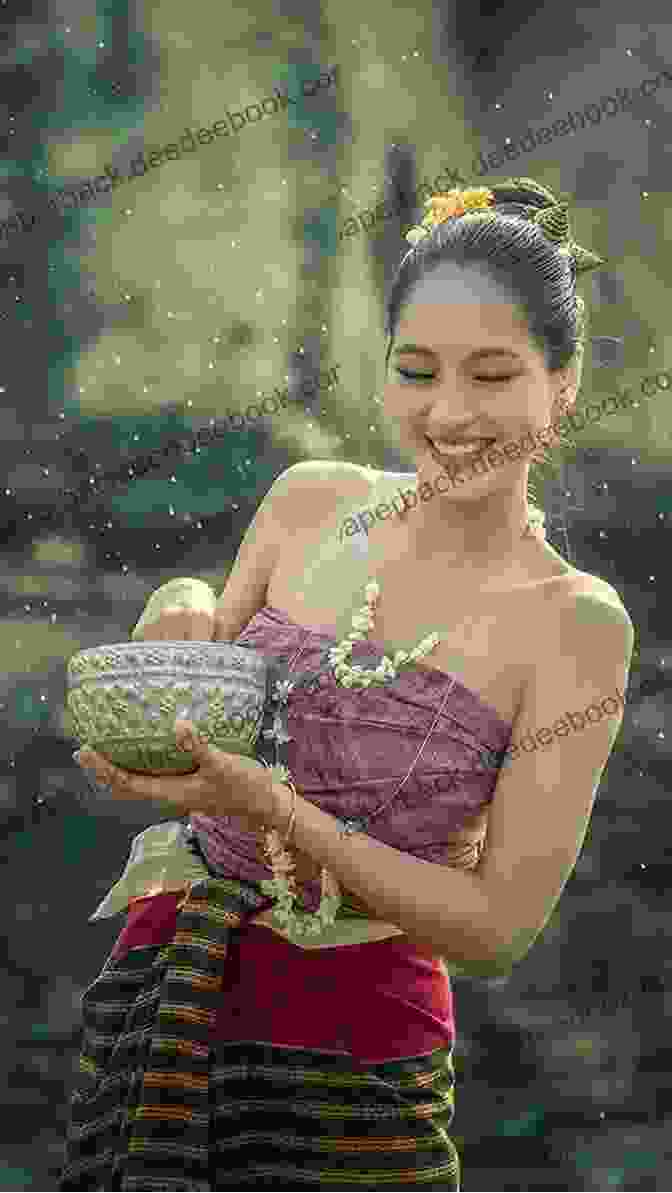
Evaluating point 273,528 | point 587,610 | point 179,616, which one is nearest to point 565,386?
point 587,610

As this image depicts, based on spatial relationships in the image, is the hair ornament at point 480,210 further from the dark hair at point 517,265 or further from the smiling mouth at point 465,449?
the smiling mouth at point 465,449

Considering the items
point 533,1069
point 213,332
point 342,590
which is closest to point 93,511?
point 213,332

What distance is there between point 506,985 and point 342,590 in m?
2.10

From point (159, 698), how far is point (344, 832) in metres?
0.26

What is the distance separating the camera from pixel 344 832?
1.90 metres

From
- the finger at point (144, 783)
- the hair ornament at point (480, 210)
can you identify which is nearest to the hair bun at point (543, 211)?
the hair ornament at point (480, 210)

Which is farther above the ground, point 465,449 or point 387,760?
point 465,449

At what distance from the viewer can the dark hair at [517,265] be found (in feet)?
6.57

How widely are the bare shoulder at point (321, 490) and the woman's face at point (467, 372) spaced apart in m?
0.23

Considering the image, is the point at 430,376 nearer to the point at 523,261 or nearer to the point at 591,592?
the point at 523,261

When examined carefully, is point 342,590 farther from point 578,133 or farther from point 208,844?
point 578,133

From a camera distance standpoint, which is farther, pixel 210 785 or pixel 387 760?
pixel 387 760

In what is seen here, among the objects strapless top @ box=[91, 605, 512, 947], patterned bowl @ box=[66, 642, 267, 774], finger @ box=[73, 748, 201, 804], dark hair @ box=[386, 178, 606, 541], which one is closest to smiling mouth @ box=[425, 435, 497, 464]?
dark hair @ box=[386, 178, 606, 541]

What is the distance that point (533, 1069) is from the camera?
396 centimetres
